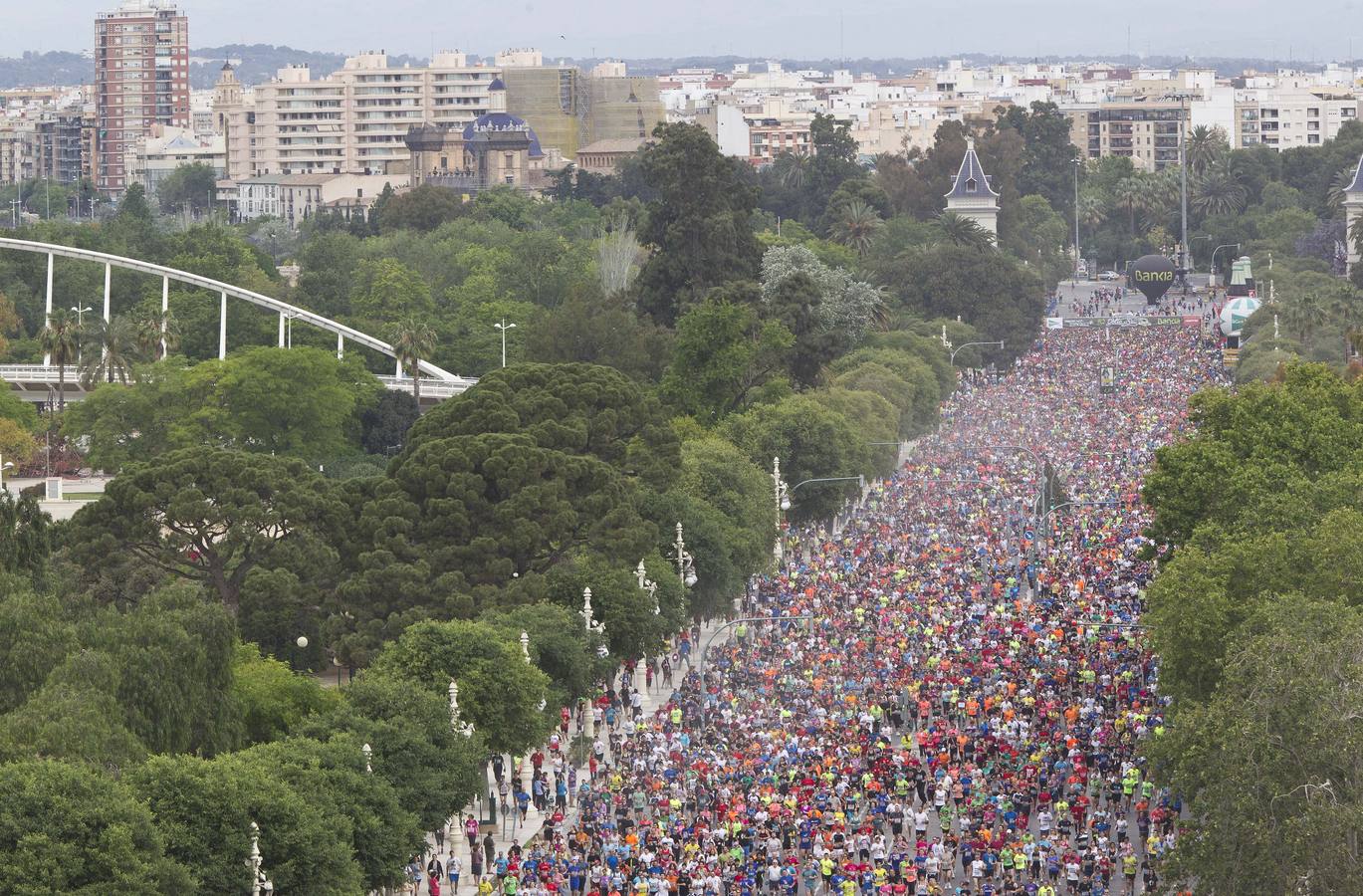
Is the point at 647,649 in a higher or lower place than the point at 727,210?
lower

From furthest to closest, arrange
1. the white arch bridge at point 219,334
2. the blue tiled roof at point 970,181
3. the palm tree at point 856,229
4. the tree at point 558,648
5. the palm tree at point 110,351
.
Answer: the blue tiled roof at point 970,181 < the palm tree at point 856,229 < the white arch bridge at point 219,334 < the palm tree at point 110,351 < the tree at point 558,648

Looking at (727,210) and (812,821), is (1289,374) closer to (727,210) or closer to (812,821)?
(812,821)

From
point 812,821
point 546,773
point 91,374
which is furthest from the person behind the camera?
point 91,374

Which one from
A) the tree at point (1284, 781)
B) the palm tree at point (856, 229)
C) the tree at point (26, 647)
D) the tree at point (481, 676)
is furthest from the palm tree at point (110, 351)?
the tree at point (1284, 781)

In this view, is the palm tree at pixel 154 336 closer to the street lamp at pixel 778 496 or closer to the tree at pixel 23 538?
the street lamp at pixel 778 496

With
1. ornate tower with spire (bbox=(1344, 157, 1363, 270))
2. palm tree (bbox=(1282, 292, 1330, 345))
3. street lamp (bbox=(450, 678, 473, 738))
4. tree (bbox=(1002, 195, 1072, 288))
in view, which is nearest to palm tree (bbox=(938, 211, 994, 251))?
tree (bbox=(1002, 195, 1072, 288))

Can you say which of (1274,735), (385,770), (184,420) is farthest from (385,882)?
(184,420)
